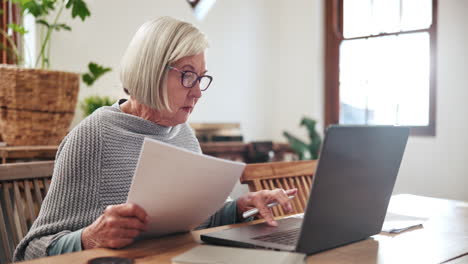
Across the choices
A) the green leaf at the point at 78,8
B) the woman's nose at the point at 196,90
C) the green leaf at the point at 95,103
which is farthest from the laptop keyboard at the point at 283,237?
the green leaf at the point at 95,103

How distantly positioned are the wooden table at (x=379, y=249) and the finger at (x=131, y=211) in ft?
0.24

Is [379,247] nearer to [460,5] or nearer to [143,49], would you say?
[143,49]

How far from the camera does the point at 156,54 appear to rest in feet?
4.52

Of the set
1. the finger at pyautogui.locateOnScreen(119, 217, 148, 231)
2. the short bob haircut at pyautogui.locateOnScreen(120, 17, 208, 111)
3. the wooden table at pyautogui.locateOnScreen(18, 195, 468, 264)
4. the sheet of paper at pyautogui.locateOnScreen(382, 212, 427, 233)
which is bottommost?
the sheet of paper at pyautogui.locateOnScreen(382, 212, 427, 233)

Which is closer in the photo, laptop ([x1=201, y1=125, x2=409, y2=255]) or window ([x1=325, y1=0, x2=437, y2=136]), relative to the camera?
laptop ([x1=201, y1=125, x2=409, y2=255])

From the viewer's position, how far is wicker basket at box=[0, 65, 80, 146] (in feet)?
7.44

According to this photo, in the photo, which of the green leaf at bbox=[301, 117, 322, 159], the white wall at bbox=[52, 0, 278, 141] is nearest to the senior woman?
the white wall at bbox=[52, 0, 278, 141]

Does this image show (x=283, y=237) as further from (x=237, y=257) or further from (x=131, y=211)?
(x=131, y=211)

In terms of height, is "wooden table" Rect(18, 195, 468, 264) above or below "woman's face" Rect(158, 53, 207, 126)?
below

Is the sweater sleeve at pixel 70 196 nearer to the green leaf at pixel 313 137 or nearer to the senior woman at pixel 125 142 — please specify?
the senior woman at pixel 125 142

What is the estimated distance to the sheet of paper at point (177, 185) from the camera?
93 centimetres

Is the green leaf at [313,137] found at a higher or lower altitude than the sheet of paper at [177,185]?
lower

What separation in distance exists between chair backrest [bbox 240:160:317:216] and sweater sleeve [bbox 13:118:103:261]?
0.49 m

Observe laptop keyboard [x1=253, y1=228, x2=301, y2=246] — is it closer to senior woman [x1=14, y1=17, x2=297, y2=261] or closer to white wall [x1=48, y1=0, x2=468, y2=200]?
senior woman [x1=14, y1=17, x2=297, y2=261]
